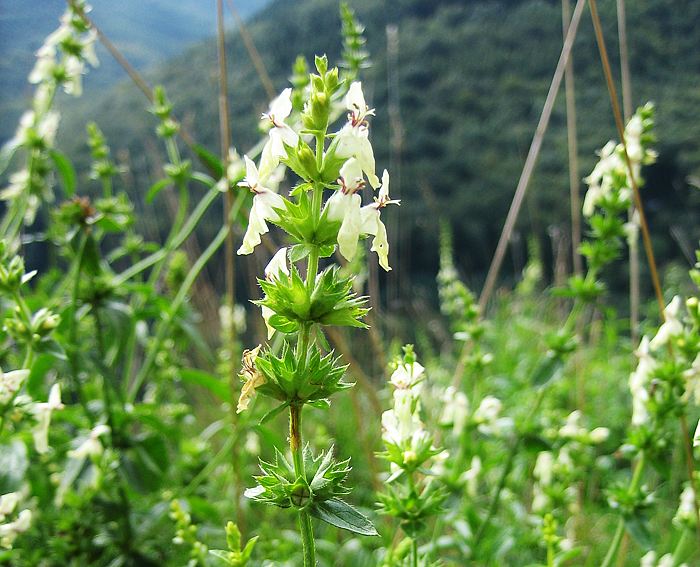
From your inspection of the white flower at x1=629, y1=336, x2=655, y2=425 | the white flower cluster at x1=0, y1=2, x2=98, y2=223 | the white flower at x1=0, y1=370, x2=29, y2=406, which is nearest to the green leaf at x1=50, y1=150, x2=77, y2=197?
the white flower cluster at x1=0, y1=2, x2=98, y2=223

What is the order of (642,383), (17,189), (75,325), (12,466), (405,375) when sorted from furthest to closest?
(17,189) → (75,325) → (642,383) → (12,466) → (405,375)

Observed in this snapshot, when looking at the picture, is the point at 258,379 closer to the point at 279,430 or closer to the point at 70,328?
the point at 70,328

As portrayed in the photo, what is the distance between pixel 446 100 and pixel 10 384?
5283 mm

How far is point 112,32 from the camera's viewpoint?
4625mm

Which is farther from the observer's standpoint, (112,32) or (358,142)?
(112,32)

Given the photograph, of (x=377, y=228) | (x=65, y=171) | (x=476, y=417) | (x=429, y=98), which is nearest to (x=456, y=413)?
(x=476, y=417)

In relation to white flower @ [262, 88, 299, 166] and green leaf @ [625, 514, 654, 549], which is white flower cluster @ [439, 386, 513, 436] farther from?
white flower @ [262, 88, 299, 166]

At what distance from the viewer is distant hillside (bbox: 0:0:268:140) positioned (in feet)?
Result: 10.6

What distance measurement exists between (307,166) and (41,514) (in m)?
0.90

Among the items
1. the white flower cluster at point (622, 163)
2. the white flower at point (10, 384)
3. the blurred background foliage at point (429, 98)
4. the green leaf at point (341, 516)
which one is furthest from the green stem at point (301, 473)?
the blurred background foliage at point (429, 98)

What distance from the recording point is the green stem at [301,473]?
506 millimetres

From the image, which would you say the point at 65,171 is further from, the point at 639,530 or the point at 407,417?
the point at 639,530

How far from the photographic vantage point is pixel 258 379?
0.52m

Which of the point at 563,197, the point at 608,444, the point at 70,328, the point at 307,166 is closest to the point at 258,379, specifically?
the point at 307,166
